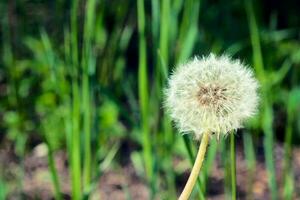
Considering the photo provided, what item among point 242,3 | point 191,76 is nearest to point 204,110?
point 191,76

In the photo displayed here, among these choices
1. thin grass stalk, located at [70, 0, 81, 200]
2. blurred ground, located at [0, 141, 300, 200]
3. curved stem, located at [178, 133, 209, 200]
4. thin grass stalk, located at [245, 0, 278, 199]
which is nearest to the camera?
curved stem, located at [178, 133, 209, 200]


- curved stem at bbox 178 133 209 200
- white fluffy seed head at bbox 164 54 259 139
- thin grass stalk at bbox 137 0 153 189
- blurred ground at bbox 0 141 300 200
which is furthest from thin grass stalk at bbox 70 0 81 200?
blurred ground at bbox 0 141 300 200

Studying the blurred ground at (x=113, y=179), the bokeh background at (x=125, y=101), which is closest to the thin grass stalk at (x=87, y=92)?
the bokeh background at (x=125, y=101)

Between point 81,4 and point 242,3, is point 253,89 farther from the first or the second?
point 242,3

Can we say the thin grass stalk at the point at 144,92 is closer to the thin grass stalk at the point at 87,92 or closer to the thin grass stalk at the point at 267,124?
the thin grass stalk at the point at 87,92

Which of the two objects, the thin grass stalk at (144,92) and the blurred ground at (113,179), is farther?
the blurred ground at (113,179)

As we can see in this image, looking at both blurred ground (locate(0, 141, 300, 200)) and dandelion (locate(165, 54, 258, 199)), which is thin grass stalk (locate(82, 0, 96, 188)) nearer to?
dandelion (locate(165, 54, 258, 199))
